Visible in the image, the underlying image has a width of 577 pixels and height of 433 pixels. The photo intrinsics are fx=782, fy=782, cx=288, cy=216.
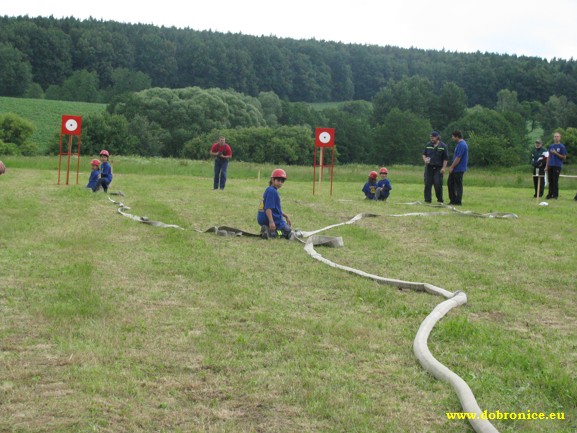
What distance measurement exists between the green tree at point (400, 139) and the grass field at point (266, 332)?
85077mm

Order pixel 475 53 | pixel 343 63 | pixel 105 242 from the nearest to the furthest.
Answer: pixel 105 242 → pixel 343 63 → pixel 475 53

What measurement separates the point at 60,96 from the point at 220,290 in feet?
354

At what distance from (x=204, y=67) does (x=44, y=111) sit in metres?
34.2

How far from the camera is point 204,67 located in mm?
121688

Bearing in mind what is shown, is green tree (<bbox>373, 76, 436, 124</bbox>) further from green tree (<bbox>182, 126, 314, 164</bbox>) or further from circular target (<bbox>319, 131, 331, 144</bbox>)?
circular target (<bbox>319, 131, 331, 144</bbox>)

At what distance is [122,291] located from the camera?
7.42 metres

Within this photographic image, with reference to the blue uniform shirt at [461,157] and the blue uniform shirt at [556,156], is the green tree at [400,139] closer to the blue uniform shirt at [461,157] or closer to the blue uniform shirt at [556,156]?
the blue uniform shirt at [556,156]

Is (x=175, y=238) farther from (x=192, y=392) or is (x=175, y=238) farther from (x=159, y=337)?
(x=192, y=392)

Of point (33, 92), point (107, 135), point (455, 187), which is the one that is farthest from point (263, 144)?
point (455, 187)

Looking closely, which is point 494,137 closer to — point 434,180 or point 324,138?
point 324,138

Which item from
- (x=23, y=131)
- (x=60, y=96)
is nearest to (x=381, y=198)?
(x=23, y=131)

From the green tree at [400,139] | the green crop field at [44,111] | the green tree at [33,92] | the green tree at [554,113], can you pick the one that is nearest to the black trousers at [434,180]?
the green crop field at [44,111]

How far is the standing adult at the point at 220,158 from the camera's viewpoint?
73.2ft

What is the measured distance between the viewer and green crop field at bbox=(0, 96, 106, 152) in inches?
3351
